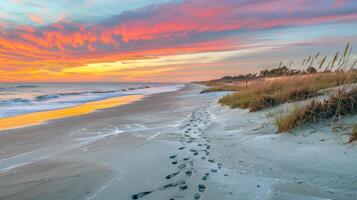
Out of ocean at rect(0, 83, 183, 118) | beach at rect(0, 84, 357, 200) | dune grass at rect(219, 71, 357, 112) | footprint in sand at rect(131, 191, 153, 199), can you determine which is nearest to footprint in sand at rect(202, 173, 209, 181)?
beach at rect(0, 84, 357, 200)

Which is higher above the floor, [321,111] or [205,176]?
[321,111]

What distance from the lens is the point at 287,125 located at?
20.1ft

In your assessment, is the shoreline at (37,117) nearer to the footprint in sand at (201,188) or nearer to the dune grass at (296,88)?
the dune grass at (296,88)

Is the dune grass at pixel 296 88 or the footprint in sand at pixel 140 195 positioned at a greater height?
the dune grass at pixel 296 88

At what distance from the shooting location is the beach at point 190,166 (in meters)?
3.73

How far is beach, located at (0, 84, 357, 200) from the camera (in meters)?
3.73

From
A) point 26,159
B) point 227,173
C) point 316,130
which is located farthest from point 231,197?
point 26,159

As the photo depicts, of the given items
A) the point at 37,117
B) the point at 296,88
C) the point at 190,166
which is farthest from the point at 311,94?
the point at 37,117

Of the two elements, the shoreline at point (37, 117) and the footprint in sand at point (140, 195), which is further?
the shoreline at point (37, 117)

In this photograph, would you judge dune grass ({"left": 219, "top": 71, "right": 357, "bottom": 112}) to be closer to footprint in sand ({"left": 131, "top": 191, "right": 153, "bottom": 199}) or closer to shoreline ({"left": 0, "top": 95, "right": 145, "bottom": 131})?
footprint in sand ({"left": 131, "top": 191, "right": 153, "bottom": 199})

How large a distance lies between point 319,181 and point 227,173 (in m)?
1.17

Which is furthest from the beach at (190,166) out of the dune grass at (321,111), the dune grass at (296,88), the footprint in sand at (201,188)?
the dune grass at (296,88)

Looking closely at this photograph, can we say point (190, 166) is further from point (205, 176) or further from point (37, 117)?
point (37, 117)

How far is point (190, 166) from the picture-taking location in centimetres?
485
